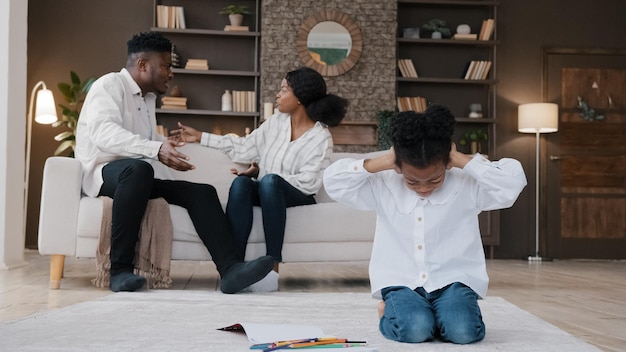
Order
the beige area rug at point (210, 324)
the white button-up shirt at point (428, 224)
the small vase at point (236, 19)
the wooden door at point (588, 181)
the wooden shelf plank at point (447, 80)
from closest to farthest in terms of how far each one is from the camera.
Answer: the beige area rug at point (210, 324)
the white button-up shirt at point (428, 224)
the small vase at point (236, 19)
the wooden shelf plank at point (447, 80)
the wooden door at point (588, 181)

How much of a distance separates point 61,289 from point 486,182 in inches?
84.4

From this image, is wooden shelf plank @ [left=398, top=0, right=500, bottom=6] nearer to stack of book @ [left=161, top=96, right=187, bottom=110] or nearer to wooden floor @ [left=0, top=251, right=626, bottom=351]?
stack of book @ [left=161, top=96, right=187, bottom=110]

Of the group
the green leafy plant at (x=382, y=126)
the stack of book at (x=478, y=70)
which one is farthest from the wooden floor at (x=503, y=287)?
the stack of book at (x=478, y=70)

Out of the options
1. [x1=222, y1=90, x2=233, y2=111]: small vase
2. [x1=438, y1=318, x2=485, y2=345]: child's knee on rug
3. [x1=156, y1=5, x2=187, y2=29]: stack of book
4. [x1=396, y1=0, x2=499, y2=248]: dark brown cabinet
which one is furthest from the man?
[x1=396, y1=0, x2=499, y2=248]: dark brown cabinet

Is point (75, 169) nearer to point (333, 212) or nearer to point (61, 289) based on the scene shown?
point (61, 289)

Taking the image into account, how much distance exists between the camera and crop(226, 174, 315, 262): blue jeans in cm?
334

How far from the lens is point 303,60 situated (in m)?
6.59

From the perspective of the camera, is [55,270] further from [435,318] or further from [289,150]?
[435,318]

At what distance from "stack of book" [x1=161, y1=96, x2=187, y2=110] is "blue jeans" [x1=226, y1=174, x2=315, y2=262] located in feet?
10.5

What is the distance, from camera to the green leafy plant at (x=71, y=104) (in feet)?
20.1

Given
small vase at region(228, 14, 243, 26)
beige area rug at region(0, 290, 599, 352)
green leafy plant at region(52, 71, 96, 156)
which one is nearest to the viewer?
beige area rug at region(0, 290, 599, 352)

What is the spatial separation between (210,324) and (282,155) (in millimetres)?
1569

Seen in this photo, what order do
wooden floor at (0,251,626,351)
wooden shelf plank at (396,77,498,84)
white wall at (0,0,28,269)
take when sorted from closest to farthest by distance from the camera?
wooden floor at (0,251,626,351), white wall at (0,0,28,269), wooden shelf plank at (396,77,498,84)

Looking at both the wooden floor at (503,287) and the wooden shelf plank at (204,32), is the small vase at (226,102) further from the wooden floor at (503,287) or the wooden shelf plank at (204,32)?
the wooden floor at (503,287)
